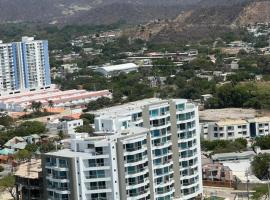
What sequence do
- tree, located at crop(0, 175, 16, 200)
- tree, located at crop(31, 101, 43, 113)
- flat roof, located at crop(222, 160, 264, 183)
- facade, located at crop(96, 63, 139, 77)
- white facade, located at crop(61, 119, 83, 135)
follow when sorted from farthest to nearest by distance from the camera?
facade, located at crop(96, 63, 139, 77) → tree, located at crop(31, 101, 43, 113) → white facade, located at crop(61, 119, 83, 135) → flat roof, located at crop(222, 160, 264, 183) → tree, located at crop(0, 175, 16, 200)

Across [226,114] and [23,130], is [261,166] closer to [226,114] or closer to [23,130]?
[23,130]

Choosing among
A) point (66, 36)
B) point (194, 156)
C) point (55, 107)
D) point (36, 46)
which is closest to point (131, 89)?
point (55, 107)

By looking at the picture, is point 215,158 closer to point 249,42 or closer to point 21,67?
point 21,67

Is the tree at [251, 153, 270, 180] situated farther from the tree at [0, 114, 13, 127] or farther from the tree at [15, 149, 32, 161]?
the tree at [0, 114, 13, 127]

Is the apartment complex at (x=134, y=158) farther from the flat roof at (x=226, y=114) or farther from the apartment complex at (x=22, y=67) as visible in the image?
the apartment complex at (x=22, y=67)

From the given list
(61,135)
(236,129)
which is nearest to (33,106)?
(61,135)

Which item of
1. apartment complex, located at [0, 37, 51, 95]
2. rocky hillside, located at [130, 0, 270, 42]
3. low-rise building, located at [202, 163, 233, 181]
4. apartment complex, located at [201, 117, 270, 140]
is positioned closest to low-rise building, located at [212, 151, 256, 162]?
low-rise building, located at [202, 163, 233, 181]
